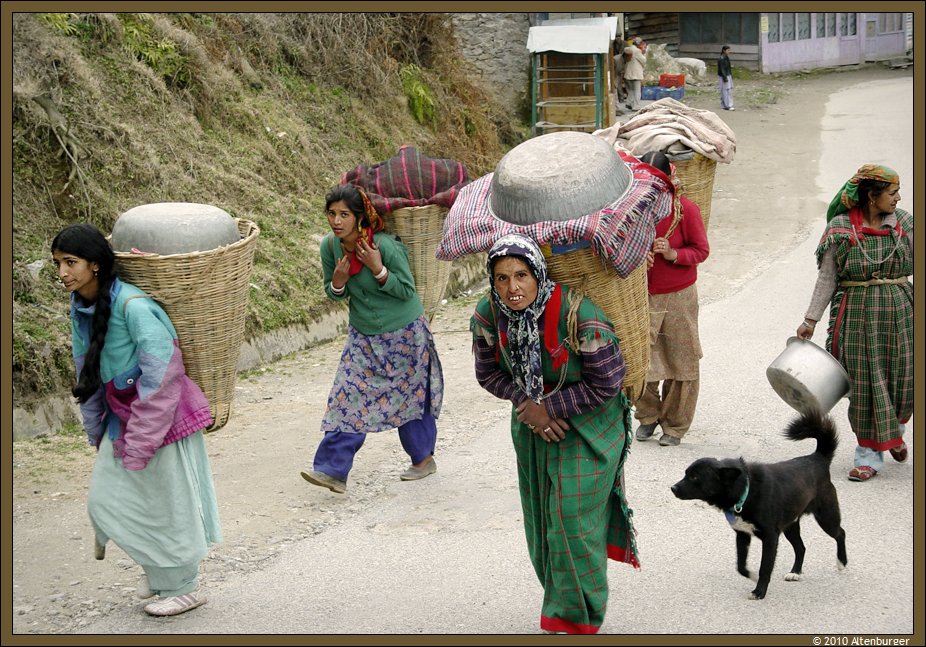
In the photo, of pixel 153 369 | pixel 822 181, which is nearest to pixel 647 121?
pixel 153 369

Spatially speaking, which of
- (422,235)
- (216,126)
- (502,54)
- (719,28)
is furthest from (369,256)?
(719,28)

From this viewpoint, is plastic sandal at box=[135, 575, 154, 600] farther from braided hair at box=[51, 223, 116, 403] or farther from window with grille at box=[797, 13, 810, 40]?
window with grille at box=[797, 13, 810, 40]

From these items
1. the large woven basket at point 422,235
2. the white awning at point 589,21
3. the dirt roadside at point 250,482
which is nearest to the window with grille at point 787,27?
the white awning at point 589,21

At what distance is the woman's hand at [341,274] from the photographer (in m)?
5.52

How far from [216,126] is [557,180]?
8.13 m

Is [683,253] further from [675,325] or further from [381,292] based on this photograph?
[381,292]

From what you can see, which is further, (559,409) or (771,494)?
(771,494)

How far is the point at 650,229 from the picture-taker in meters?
3.73

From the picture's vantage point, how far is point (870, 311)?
5.70m

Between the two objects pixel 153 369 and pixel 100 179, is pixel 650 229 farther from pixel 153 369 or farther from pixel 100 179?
pixel 100 179

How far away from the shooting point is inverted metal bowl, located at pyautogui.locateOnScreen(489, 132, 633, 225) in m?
3.63

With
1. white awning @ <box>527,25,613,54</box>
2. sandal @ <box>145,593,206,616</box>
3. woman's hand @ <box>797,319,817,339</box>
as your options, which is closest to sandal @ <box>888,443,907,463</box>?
woman's hand @ <box>797,319,817,339</box>

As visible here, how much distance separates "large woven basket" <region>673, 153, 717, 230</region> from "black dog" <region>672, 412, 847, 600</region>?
1948 mm

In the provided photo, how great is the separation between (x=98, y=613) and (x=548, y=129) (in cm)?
1357
